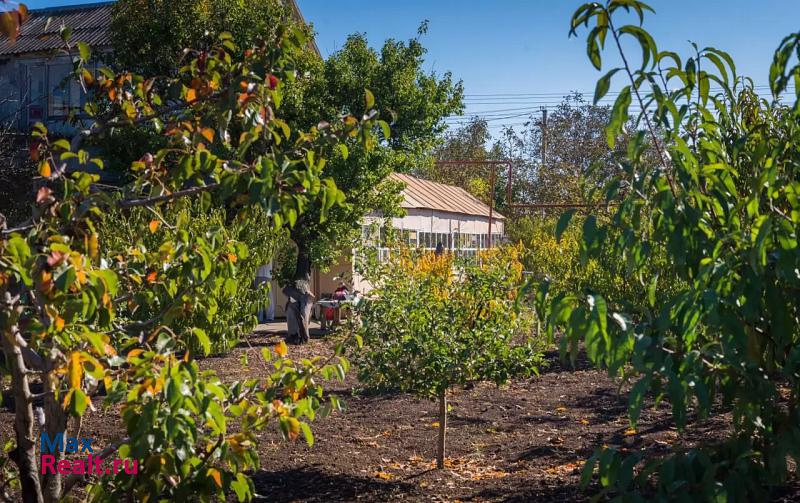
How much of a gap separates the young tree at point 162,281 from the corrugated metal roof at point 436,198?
17.6 meters

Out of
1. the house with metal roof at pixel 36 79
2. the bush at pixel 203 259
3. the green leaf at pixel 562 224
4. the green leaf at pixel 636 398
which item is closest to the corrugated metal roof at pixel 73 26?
the house with metal roof at pixel 36 79

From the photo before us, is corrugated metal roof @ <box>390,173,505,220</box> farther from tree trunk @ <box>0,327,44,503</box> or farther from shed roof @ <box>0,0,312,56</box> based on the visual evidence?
tree trunk @ <box>0,327,44,503</box>

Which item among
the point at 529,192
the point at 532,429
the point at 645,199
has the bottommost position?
the point at 532,429

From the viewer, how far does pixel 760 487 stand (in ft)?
7.29

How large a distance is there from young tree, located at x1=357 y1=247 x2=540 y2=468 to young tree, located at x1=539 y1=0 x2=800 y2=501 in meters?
3.78

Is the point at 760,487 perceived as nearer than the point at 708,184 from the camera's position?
Yes

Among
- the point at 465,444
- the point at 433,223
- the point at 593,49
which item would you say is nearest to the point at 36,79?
the point at 433,223

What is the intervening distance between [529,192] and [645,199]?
36539mm

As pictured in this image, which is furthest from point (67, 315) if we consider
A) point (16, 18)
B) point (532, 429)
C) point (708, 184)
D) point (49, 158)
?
point (532, 429)

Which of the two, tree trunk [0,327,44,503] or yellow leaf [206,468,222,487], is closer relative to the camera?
yellow leaf [206,468,222,487]

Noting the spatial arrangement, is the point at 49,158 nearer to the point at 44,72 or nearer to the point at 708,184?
the point at 708,184

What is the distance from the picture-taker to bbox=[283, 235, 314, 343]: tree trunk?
635 inches

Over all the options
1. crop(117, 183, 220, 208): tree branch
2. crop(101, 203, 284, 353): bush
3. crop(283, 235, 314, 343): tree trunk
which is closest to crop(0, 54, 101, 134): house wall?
crop(283, 235, 314, 343): tree trunk

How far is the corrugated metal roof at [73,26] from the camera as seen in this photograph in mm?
17953
